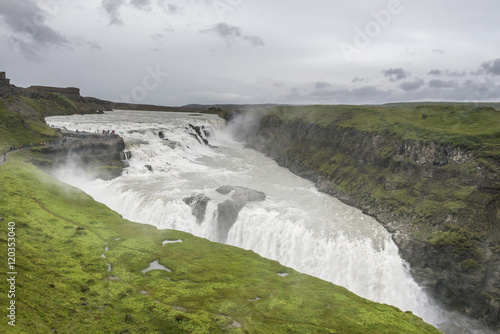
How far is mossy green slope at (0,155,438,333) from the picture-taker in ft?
53.5

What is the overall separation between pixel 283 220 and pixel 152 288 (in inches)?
824

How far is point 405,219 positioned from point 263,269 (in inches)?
893

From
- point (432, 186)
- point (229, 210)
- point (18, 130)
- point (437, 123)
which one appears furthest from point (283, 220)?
point (18, 130)

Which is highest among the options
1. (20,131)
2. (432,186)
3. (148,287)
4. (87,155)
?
(432,186)

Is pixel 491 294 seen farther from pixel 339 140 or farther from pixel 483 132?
pixel 339 140

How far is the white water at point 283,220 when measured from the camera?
106 ft

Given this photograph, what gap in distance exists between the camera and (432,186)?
39.7 m

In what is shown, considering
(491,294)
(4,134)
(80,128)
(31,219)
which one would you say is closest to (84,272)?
(31,219)

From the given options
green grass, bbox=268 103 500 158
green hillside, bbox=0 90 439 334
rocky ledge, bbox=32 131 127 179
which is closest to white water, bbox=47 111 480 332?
rocky ledge, bbox=32 131 127 179

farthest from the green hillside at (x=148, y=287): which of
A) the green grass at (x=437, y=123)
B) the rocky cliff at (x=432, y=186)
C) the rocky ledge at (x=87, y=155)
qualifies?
the green grass at (x=437, y=123)

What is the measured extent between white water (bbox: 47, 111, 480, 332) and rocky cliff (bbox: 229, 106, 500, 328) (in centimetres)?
226

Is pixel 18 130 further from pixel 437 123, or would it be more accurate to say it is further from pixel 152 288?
pixel 437 123

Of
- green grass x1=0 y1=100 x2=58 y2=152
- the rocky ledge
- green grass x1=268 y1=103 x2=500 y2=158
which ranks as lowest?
the rocky ledge

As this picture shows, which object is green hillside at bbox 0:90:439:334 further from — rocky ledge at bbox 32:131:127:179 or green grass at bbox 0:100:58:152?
green grass at bbox 0:100:58:152
